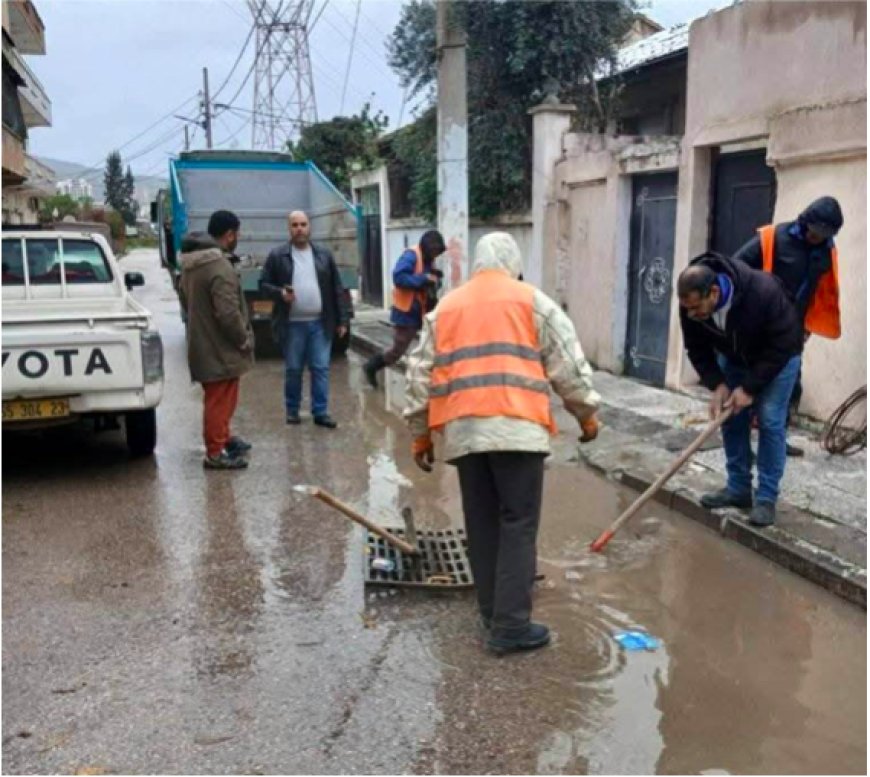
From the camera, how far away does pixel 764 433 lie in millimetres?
4727

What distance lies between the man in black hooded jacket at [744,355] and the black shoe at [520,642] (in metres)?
1.75

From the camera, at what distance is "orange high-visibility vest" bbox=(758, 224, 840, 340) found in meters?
5.04

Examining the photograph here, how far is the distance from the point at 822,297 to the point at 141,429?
471 centimetres

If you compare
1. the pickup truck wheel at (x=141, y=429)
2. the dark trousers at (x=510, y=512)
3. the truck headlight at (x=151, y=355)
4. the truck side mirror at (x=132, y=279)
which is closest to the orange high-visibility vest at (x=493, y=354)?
the dark trousers at (x=510, y=512)

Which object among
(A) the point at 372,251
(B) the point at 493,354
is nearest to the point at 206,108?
(A) the point at 372,251

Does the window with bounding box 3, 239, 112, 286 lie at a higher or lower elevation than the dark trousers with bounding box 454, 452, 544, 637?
higher

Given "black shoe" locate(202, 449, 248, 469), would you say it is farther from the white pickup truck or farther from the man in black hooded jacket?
the man in black hooded jacket

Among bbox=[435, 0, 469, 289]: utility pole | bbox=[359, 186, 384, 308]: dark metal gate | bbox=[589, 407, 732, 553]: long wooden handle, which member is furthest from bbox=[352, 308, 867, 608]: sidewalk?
bbox=[359, 186, 384, 308]: dark metal gate

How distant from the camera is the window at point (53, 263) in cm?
727

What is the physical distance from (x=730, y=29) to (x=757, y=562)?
490 cm

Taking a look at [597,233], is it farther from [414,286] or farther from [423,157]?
[423,157]

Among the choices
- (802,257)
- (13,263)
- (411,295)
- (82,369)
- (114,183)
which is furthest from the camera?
(114,183)

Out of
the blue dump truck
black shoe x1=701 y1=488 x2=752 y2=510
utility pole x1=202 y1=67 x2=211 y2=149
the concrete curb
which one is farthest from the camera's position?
utility pole x1=202 y1=67 x2=211 y2=149

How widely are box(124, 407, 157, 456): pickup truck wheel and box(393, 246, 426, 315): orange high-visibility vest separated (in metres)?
2.75
